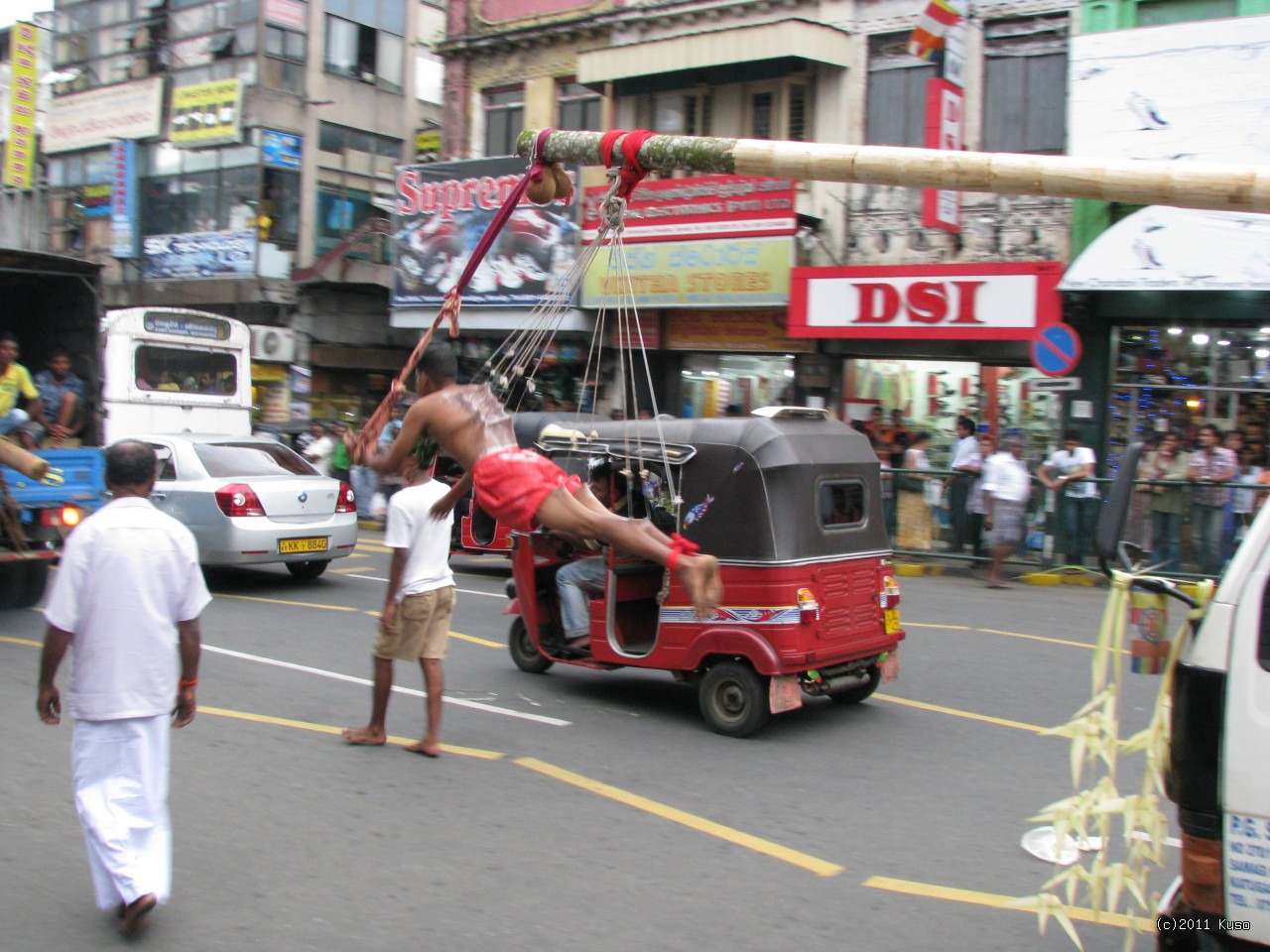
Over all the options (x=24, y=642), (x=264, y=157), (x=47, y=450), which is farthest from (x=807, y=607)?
(x=264, y=157)

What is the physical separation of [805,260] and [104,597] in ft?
53.9

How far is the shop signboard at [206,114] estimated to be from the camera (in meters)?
28.7

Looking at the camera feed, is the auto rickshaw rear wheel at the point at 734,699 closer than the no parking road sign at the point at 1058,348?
Yes

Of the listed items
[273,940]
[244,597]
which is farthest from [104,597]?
[244,597]

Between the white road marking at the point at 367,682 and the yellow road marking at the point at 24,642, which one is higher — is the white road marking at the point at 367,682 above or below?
below

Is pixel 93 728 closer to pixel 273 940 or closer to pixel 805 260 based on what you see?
pixel 273 940

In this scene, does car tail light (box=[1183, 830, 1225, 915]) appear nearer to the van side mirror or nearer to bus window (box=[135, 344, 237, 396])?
the van side mirror

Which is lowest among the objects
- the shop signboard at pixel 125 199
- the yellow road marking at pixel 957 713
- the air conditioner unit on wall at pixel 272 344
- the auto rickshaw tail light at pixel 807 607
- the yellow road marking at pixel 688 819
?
the yellow road marking at pixel 688 819

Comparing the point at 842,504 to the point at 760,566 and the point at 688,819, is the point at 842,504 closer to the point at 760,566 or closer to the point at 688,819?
the point at 760,566

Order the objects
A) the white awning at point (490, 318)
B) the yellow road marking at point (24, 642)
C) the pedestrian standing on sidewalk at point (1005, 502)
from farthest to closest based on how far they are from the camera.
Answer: the white awning at point (490, 318) → the pedestrian standing on sidewalk at point (1005, 502) → the yellow road marking at point (24, 642)

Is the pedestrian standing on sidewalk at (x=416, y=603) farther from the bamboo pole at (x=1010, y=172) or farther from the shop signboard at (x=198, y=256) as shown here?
the shop signboard at (x=198, y=256)

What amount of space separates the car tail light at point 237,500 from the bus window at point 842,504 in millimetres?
6751

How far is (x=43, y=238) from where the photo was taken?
34656 mm

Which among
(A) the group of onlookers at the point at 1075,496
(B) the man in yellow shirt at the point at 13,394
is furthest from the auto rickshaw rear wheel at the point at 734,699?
(A) the group of onlookers at the point at 1075,496
